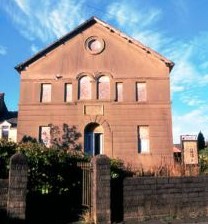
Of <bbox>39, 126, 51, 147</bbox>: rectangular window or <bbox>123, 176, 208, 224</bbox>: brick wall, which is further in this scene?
<bbox>39, 126, 51, 147</bbox>: rectangular window

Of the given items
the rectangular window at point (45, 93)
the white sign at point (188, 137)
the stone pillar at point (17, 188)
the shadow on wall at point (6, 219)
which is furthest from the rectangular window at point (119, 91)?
the shadow on wall at point (6, 219)

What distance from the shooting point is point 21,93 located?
83.7 feet

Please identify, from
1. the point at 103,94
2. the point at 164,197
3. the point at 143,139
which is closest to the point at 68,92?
the point at 103,94

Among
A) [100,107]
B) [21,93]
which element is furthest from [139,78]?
[21,93]

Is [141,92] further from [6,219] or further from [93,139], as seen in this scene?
[6,219]

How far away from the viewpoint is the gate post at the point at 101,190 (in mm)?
11094

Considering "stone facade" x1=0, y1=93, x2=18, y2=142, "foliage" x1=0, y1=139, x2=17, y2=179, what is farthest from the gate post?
"stone facade" x1=0, y1=93, x2=18, y2=142

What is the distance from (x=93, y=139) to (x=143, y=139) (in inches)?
137

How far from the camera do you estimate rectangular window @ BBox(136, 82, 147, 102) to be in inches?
1001

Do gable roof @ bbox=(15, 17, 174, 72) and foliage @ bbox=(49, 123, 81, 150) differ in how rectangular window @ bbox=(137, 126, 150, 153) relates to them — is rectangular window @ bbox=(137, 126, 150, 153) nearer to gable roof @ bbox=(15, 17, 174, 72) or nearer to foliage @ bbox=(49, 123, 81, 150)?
foliage @ bbox=(49, 123, 81, 150)

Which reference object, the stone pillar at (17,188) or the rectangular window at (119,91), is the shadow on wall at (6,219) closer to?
the stone pillar at (17,188)

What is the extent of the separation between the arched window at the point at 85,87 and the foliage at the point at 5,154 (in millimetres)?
11648

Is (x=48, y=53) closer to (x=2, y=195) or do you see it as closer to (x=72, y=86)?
(x=72, y=86)

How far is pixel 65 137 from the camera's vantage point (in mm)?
24531
